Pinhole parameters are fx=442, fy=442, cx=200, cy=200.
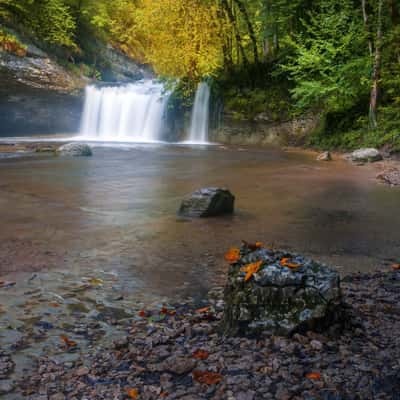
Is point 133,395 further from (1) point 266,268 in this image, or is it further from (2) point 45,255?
(2) point 45,255

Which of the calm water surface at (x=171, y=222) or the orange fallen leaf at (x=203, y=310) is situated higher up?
the calm water surface at (x=171, y=222)

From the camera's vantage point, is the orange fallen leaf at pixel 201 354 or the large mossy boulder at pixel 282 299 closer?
the orange fallen leaf at pixel 201 354

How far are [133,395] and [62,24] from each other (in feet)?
84.7

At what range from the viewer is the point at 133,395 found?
7.06 ft

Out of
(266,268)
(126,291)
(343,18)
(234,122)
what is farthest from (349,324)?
(234,122)

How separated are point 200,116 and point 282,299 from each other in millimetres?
20807

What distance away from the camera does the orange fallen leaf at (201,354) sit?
245 cm

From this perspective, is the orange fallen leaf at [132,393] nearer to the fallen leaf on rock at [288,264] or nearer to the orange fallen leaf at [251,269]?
the orange fallen leaf at [251,269]

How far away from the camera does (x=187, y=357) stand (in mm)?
Result: 2467

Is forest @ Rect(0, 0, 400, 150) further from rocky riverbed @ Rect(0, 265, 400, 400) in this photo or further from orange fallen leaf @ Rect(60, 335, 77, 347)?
orange fallen leaf @ Rect(60, 335, 77, 347)

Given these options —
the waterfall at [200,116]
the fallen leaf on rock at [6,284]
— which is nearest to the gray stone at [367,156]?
the waterfall at [200,116]

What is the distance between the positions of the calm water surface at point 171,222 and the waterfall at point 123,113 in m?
12.2

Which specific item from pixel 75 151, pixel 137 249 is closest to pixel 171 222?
pixel 137 249

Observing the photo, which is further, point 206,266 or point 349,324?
point 206,266
